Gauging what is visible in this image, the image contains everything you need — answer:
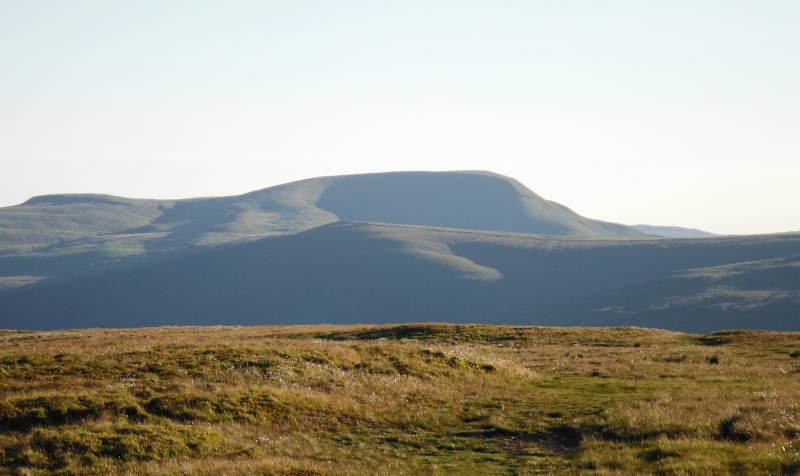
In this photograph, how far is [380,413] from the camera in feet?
71.8

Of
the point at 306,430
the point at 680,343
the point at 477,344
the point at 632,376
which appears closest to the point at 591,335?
the point at 680,343

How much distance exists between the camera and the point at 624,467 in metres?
14.8

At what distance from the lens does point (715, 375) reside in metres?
29.2

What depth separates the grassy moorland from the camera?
15.5 metres

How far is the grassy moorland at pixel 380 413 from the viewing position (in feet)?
50.9

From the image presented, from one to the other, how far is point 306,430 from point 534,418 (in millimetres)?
7765

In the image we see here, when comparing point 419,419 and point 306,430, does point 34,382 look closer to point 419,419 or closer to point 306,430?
point 306,430

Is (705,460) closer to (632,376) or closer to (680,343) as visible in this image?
(632,376)

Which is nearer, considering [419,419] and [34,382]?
[419,419]

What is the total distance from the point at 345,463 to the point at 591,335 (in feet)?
130

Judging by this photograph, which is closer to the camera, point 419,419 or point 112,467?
point 112,467

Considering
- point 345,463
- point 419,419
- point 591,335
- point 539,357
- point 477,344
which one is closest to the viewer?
point 345,463

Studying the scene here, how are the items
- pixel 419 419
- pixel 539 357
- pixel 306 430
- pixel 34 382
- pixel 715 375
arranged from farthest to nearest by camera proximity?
1. pixel 539 357
2. pixel 715 375
3. pixel 34 382
4. pixel 419 419
5. pixel 306 430

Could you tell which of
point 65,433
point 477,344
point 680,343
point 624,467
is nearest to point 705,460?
point 624,467
